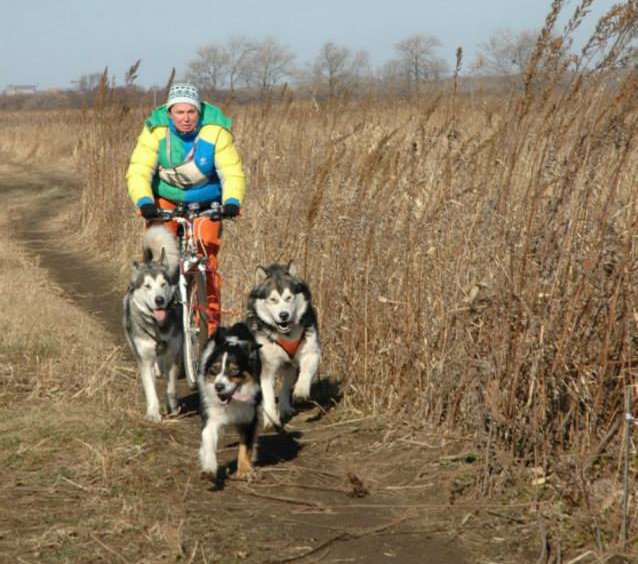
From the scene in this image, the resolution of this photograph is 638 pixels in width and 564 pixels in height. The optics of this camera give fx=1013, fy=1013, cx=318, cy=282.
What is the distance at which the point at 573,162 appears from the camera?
4820 mm

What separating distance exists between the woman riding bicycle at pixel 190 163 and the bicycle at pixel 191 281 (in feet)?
0.21

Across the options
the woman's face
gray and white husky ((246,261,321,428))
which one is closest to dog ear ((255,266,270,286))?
gray and white husky ((246,261,321,428))

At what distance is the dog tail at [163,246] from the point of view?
7.05 meters

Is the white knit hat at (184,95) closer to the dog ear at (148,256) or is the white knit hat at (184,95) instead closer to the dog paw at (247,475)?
the dog ear at (148,256)

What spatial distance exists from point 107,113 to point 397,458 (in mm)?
11093

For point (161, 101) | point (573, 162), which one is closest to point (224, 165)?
point (573, 162)

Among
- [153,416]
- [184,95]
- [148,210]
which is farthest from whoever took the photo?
[184,95]

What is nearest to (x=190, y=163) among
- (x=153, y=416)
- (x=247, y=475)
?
(x=153, y=416)

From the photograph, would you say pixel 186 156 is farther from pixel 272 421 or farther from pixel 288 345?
pixel 272 421

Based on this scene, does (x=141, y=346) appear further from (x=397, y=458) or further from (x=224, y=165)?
(x=397, y=458)

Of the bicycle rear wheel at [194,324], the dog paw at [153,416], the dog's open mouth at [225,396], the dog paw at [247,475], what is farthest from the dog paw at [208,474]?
the bicycle rear wheel at [194,324]

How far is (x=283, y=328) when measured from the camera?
253 inches

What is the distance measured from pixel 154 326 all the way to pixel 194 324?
0.61 metres

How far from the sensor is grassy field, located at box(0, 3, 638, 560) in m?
4.69
